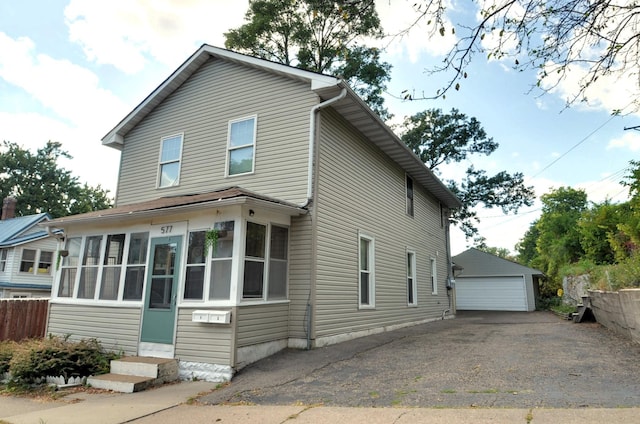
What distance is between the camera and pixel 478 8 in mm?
4195

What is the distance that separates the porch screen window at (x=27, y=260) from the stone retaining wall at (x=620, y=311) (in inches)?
1053

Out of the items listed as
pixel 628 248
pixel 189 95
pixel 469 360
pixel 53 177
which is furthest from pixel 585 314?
pixel 53 177

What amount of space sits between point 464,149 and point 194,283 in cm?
1955

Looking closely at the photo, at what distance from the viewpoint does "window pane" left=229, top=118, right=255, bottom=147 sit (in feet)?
31.4

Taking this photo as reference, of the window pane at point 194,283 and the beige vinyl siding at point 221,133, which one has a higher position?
the beige vinyl siding at point 221,133

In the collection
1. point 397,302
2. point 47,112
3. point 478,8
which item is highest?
point 47,112

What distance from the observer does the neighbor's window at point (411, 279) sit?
13234mm

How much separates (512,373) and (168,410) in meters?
4.69

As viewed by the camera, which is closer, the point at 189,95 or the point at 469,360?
the point at 469,360

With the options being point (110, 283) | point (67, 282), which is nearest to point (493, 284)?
point (110, 283)

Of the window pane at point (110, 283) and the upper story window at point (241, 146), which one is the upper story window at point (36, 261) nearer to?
the window pane at point (110, 283)

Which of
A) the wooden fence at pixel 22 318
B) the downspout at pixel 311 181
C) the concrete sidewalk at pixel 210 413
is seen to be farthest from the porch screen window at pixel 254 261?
the wooden fence at pixel 22 318

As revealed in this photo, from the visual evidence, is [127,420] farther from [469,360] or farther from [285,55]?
[285,55]

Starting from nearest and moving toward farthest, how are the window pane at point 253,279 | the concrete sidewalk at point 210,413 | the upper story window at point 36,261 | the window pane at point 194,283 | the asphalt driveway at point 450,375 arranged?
the concrete sidewalk at point 210,413 < the asphalt driveway at point 450,375 < the window pane at point 253,279 < the window pane at point 194,283 < the upper story window at point 36,261
